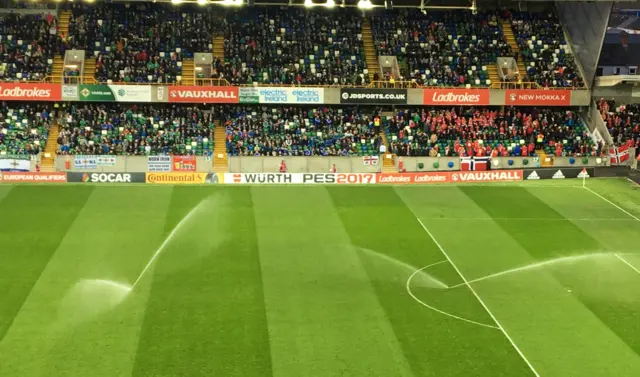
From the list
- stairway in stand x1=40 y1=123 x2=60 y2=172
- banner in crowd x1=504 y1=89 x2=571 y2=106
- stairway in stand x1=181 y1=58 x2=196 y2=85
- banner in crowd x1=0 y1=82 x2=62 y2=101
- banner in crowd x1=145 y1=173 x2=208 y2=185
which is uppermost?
stairway in stand x1=181 y1=58 x2=196 y2=85

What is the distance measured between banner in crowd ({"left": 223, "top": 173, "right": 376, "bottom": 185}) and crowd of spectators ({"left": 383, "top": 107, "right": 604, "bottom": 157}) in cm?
477

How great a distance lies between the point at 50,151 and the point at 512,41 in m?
34.0

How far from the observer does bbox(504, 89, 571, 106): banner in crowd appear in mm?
49250

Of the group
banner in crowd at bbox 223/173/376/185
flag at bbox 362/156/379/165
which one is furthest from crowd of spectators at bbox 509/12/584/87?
banner in crowd at bbox 223/173/376/185

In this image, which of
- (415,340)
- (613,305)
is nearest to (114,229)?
(415,340)

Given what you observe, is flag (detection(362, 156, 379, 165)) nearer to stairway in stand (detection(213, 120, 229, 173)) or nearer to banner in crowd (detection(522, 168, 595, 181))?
stairway in stand (detection(213, 120, 229, 173))

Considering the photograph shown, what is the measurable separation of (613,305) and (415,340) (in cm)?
786

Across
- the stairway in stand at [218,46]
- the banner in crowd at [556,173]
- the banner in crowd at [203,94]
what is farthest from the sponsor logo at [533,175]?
the stairway in stand at [218,46]

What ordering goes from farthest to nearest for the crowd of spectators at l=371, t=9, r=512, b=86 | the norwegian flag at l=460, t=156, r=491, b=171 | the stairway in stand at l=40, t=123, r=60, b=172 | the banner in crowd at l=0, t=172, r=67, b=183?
the crowd of spectators at l=371, t=9, r=512, b=86
the norwegian flag at l=460, t=156, r=491, b=171
the stairway in stand at l=40, t=123, r=60, b=172
the banner in crowd at l=0, t=172, r=67, b=183

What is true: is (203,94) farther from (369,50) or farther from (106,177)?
(369,50)

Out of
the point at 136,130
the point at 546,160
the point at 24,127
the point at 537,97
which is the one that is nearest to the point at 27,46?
the point at 24,127

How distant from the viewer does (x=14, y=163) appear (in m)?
42.8

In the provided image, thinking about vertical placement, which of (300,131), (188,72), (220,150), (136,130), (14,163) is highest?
(188,72)

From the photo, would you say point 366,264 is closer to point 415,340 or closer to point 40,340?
point 415,340
